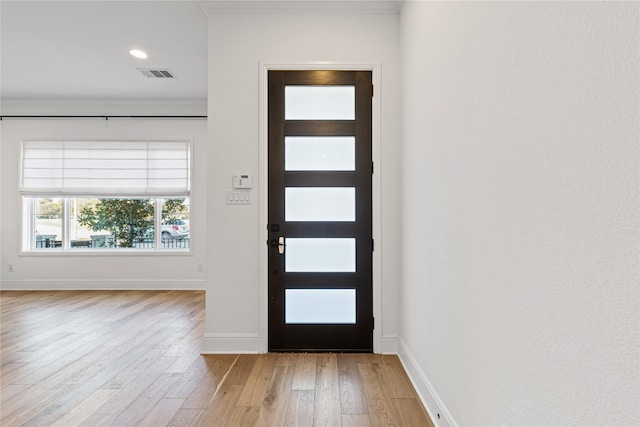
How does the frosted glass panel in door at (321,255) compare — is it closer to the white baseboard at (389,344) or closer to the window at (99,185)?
the white baseboard at (389,344)

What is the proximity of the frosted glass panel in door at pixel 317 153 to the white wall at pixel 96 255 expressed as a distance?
2.91 metres

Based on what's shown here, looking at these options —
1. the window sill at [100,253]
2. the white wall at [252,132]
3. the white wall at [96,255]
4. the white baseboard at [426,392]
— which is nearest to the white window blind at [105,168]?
the white wall at [96,255]

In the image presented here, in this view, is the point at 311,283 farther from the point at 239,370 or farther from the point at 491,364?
the point at 491,364

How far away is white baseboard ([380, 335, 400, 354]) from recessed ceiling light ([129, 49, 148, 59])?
3919 mm

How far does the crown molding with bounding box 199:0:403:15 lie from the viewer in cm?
273

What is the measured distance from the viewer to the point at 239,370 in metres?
2.47

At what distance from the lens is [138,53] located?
381 cm

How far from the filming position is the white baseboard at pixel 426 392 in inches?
66.8

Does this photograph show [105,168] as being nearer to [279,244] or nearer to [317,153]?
[279,244]

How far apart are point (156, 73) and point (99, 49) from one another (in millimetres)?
702

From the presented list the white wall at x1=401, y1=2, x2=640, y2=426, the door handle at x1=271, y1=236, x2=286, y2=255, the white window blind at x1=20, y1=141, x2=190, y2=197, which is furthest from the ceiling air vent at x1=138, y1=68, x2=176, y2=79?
the white wall at x1=401, y1=2, x2=640, y2=426

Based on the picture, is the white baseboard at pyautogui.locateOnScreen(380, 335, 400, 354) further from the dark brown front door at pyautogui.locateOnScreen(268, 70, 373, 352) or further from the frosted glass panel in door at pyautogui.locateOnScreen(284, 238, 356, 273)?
the frosted glass panel in door at pyautogui.locateOnScreen(284, 238, 356, 273)

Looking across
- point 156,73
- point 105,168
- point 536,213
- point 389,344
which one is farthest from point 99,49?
point 536,213

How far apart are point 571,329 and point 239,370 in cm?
220
